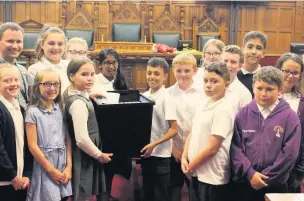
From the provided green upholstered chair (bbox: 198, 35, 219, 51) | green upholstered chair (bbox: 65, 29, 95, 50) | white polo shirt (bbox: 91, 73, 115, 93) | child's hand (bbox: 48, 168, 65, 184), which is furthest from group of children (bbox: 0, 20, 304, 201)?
green upholstered chair (bbox: 198, 35, 219, 51)

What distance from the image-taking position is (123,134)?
7.38 feet

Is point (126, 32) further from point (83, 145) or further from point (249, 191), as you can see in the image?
point (249, 191)

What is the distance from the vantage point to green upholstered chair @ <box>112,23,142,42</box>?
7.68 meters

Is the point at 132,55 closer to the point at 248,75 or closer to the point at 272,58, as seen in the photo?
the point at 272,58

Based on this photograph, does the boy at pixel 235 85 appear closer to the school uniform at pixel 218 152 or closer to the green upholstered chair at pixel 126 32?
the school uniform at pixel 218 152

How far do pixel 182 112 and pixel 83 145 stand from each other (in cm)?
71

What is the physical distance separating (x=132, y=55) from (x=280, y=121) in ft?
13.7

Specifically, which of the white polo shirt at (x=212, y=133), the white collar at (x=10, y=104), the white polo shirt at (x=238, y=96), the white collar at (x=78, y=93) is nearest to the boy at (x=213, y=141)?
the white polo shirt at (x=212, y=133)

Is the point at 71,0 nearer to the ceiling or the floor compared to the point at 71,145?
nearer to the ceiling

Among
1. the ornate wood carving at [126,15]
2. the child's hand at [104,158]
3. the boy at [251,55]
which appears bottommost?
the child's hand at [104,158]

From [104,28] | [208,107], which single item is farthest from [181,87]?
[104,28]

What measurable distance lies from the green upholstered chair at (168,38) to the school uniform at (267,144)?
5.59 m

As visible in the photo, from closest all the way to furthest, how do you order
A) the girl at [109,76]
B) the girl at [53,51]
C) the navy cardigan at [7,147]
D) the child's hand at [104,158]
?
the navy cardigan at [7,147] < the child's hand at [104,158] < the girl at [109,76] < the girl at [53,51]

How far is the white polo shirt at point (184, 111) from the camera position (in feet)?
8.38
